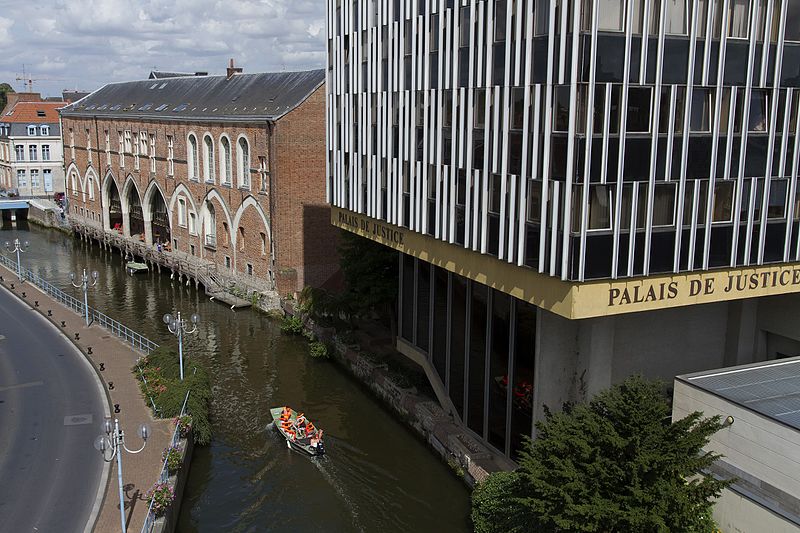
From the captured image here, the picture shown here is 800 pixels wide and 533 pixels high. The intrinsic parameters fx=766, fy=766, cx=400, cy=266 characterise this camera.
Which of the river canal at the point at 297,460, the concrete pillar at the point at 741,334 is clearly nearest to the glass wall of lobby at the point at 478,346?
the river canal at the point at 297,460

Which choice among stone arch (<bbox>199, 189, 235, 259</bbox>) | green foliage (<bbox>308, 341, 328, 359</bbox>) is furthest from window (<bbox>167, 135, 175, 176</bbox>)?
green foliage (<bbox>308, 341, 328, 359</bbox>)

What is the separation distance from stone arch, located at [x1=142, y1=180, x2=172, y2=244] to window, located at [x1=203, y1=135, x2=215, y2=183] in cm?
890

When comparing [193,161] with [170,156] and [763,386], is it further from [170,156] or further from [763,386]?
[763,386]

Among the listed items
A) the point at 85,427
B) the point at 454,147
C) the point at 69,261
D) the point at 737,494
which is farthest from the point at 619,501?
the point at 69,261

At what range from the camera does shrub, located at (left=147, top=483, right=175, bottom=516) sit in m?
18.7

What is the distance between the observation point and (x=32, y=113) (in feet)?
261

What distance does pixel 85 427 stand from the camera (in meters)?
23.9

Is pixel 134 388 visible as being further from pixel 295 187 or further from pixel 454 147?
pixel 295 187

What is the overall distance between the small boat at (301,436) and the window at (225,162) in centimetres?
2341

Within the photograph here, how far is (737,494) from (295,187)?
30.0 meters

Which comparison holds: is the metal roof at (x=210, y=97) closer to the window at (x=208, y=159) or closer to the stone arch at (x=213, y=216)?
the window at (x=208, y=159)

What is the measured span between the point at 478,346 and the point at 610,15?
437 inches

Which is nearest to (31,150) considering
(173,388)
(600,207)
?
(173,388)

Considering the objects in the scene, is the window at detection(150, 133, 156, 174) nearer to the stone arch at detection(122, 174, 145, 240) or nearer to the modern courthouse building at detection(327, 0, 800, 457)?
the stone arch at detection(122, 174, 145, 240)
